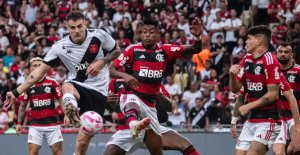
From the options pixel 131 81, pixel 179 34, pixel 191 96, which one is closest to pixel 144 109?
pixel 131 81

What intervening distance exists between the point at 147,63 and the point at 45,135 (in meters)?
4.99

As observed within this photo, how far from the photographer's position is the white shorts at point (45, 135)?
18047mm

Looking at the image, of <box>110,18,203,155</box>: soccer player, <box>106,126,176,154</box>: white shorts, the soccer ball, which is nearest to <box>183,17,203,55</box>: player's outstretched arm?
<box>110,18,203,155</box>: soccer player

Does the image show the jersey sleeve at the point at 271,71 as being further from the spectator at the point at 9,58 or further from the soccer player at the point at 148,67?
the spectator at the point at 9,58

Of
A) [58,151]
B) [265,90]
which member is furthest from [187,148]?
[58,151]

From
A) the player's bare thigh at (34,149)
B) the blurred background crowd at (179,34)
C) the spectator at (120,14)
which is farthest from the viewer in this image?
the spectator at (120,14)

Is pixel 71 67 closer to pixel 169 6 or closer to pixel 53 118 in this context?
pixel 53 118

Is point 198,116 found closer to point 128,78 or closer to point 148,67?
point 148,67

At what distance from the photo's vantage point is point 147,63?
1384 centimetres

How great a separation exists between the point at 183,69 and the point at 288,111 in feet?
34.5

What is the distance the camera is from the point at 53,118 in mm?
18281

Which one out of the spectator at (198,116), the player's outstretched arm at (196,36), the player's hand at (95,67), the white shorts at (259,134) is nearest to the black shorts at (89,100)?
the player's hand at (95,67)

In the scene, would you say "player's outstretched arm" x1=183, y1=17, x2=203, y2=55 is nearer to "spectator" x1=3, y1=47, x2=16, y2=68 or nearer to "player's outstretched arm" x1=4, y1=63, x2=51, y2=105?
"player's outstretched arm" x1=4, y1=63, x2=51, y2=105

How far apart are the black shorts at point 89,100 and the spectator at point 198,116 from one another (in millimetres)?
8408
